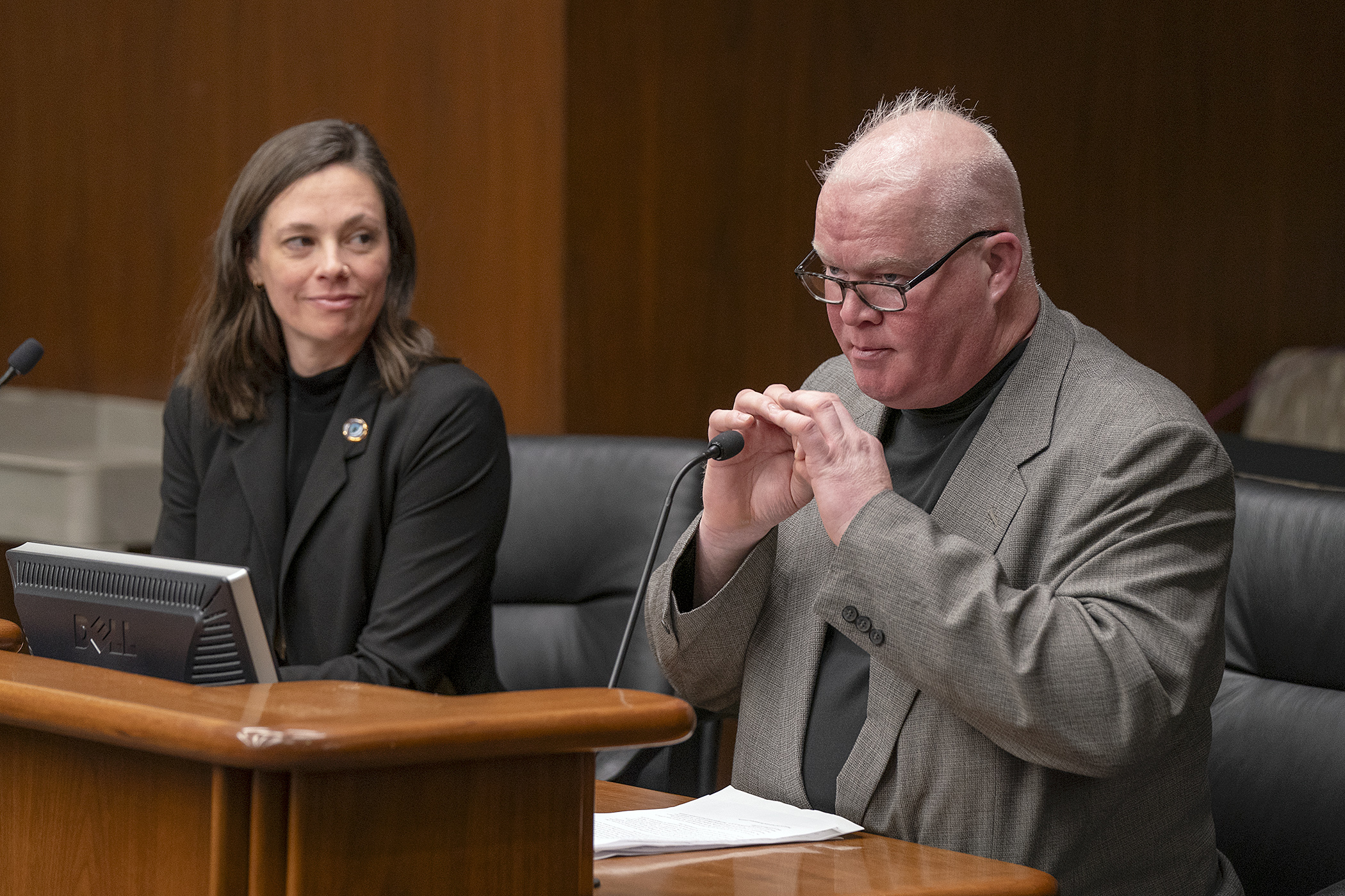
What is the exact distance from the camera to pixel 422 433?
7.32 ft

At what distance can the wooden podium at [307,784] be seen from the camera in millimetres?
899

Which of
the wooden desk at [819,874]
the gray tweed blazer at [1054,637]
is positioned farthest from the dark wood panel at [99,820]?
the gray tweed blazer at [1054,637]

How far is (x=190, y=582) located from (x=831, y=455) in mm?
632

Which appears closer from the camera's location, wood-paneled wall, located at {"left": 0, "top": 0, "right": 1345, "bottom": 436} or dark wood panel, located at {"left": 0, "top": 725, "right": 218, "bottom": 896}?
dark wood panel, located at {"left": 0, "top": 725, "right": 218, "bottom": 896}

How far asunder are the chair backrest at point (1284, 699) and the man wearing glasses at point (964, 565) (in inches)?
7.0

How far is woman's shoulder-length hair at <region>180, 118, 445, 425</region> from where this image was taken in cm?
234

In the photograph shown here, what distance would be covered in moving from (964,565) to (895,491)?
29 centimetres

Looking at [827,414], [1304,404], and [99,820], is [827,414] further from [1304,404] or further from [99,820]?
[1304,404]

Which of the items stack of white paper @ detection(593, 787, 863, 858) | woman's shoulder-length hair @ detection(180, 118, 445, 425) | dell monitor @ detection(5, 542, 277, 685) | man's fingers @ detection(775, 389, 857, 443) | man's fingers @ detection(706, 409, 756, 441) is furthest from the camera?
woman's shoulder-length hair @ detection(180, 118, 445, 425)

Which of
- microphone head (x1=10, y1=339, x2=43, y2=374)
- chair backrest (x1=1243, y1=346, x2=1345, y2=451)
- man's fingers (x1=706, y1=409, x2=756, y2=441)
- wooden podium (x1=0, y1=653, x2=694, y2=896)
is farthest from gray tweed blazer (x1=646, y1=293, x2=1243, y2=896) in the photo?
chair backrest (x1=1243, y1=346, x2=1345, y2=451)

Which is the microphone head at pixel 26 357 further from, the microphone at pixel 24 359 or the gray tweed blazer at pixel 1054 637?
the gray tweed blazer at pixel 1054 637

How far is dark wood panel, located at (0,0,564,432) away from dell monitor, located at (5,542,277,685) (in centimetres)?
169

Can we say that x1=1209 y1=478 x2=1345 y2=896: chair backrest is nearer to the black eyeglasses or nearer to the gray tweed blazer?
the gray tweed blazer

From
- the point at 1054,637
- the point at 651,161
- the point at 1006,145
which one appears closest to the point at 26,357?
the point at 1054,637
